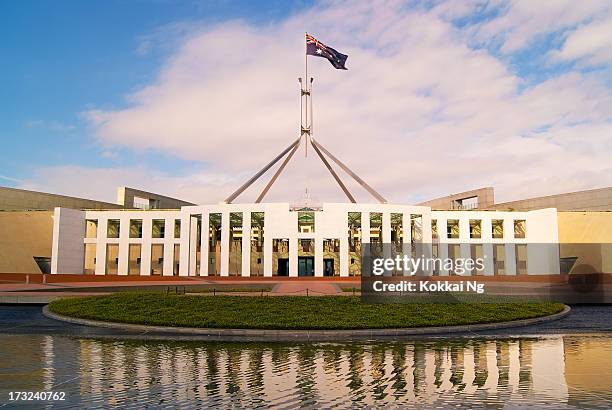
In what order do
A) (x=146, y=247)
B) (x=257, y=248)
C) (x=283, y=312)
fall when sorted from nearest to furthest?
1. (x=283, y=312)
2. (x=146, y=247)
3. (x=257, y=248)

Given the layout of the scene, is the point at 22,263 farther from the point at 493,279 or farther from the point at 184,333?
the point at 493,279

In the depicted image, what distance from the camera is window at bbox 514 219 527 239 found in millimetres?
55719

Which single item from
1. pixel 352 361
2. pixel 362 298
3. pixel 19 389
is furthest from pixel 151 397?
pixel 362 298

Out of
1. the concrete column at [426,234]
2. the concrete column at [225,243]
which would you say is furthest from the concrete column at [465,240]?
the concrete column at [225,243]

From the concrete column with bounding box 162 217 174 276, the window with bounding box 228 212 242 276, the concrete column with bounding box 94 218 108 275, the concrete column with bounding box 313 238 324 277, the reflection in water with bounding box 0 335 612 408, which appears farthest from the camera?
the window with bounding box 228 212 242 276

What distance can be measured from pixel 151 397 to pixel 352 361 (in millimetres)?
4885

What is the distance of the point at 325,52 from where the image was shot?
48469mm

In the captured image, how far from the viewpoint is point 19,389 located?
873 centimetres

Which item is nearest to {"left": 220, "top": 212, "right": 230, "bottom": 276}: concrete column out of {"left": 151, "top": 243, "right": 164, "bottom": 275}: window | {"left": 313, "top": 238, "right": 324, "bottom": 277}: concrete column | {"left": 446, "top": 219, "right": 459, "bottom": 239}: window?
{"left": 313, "top": 238, "right": 324, "bottom": 277}: concrete column

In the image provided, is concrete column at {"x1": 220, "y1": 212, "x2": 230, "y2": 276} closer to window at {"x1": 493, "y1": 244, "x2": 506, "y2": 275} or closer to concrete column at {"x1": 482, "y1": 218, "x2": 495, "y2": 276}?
concrete column at {"x1": 482, "y1": 218, "x2": 495, "y2": 276}

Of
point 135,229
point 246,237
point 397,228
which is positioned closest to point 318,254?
point 246,237

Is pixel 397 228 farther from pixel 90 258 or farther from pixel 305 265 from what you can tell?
pixel 90 258

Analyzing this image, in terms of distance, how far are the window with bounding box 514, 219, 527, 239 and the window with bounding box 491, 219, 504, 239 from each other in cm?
162

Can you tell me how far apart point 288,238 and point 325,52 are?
61.6 ft
